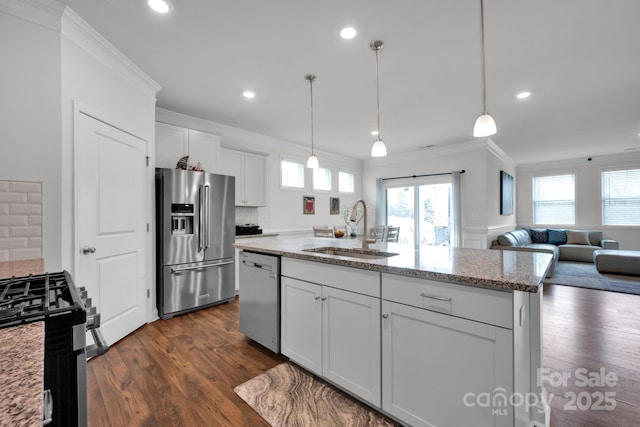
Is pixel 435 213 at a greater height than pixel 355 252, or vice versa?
pixel 435 213

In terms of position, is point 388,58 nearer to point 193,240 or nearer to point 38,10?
point 38,10

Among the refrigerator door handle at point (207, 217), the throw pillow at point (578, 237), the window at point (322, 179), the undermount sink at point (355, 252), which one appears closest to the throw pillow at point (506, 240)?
the throw pillow at point (578, 237)

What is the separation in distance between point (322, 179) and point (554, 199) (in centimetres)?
632

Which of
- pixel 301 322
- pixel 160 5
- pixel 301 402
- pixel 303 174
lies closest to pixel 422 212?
pixel 303 174

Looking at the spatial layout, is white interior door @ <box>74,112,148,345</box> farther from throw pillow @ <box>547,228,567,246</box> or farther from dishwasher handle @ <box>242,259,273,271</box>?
throw pillow @ <box>547,228,567,246</box>

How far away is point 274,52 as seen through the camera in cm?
252

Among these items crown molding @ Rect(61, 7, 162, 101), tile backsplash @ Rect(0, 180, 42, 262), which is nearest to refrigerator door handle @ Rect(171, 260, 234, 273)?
tile backsplash @ Rect(0, 180, 42, 262)

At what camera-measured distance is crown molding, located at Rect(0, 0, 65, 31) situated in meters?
1.86

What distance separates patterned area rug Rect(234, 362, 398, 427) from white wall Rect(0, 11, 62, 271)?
5.50ft

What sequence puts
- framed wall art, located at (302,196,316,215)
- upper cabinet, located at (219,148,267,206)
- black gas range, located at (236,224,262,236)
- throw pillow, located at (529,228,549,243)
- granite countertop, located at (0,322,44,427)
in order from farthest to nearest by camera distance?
throw pillow, located at (529,228,549,243)
framed wall art, located at (302,196,316,215)
upper cabinet, located at (219,148,267,206)
black gas range, located at (236,224,262,236)
granite countertop, located at (0,322,44,427)

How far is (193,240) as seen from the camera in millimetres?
3449

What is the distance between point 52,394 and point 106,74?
105 inches

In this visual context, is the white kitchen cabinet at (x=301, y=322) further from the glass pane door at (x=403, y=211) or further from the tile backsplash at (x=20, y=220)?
the glass pane door at (x=403, y=211)

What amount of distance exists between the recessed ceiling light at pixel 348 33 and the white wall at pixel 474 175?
4.12 metres
